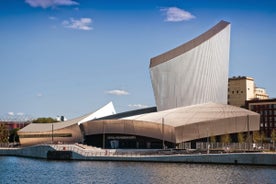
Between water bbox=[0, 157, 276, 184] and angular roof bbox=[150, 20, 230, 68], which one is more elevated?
angular roof bbox=[150, 20, 230, 68]

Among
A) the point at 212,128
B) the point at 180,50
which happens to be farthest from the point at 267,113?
the point at 212,128

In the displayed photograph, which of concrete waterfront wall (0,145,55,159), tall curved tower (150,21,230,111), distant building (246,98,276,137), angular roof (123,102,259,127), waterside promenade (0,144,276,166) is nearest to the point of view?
waterside promenade (0,144,276,166)

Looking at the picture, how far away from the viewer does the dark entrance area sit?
66.3 metres

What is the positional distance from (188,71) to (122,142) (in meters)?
13.7

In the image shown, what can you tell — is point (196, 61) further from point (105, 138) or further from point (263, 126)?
point (263, 126)

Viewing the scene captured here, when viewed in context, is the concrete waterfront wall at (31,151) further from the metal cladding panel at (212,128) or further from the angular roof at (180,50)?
the angular roof at (180,50)

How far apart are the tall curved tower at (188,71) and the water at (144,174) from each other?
2120 centimetres

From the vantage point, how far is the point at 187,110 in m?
64.8

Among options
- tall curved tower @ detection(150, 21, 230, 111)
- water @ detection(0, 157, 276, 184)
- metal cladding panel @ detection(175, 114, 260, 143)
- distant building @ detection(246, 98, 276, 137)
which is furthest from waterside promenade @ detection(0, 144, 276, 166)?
distant building @ detection(246, 98, 276, 137)

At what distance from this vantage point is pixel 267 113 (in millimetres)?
96562

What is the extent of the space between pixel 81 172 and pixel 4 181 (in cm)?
731

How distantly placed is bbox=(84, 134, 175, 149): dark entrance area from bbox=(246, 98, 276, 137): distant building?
3638cm

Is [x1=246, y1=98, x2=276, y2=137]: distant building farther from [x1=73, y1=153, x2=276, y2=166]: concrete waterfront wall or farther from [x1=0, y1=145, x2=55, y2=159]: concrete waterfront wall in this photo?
[x1=73, y1=153, x2=276, y2=166]: concrete waterfront wall

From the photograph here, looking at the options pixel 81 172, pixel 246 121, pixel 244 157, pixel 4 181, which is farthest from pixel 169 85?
pixel 4 181
